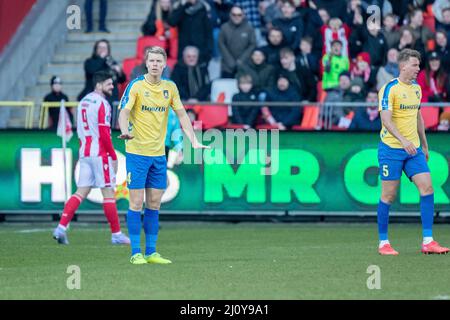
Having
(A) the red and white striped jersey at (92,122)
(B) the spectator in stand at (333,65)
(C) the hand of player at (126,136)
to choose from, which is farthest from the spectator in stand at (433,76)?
(C) the hand of player at (126,136)

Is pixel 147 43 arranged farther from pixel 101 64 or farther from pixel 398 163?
pixel 398 163

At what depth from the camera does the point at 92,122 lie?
16.6 m

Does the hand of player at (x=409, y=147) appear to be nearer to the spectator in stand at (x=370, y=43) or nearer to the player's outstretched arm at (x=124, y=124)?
the player's outstretched arm at (x=124, y=124)

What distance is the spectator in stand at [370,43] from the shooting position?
2294 cm

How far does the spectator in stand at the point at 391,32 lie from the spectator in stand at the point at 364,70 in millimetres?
609

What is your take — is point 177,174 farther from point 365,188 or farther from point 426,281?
point 426,281

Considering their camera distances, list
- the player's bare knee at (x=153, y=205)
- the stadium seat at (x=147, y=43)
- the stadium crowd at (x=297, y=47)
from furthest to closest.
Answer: the stadium seat at (x=147, y=43)
the stadium crowd at (x=297, y=47)
the player's bare knee at (x=153, y=205)

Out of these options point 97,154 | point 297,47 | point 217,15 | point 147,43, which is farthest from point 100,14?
point 97,154

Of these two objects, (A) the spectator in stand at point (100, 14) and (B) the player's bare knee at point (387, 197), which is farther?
(A) the spectator in stand at point (100, 14)

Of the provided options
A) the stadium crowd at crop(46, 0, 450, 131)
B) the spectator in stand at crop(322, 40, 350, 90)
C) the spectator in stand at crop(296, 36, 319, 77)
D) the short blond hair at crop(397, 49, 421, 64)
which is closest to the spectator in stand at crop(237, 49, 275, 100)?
the stadium crowd at crop(46, 0, 450, 131)

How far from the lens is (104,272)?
12617 mm

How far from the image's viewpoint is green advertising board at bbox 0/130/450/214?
20.1 meters
